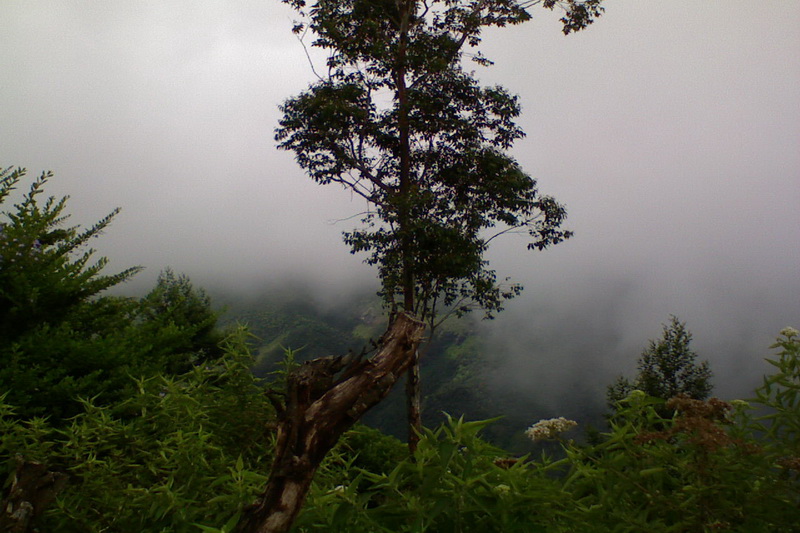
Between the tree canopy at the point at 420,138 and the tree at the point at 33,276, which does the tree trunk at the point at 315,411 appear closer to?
the tree at the point at 33,276

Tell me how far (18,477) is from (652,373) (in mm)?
29277

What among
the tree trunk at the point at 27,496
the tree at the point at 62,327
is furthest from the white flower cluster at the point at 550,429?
the tree at the point at 62,327

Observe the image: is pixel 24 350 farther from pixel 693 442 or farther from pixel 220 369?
pixel 693 442

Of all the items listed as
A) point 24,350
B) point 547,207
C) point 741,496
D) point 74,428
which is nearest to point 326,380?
point 741,496

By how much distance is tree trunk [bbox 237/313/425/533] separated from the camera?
1.18 m

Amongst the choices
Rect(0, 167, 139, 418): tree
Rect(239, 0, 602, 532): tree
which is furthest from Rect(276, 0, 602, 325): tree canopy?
Rect(0, 167, 139, 418): tree

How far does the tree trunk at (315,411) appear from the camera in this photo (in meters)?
1.18

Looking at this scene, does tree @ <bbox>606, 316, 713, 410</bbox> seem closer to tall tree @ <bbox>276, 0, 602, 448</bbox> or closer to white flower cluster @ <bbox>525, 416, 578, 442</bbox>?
tall tree @ <bbox>276, 0, 602, 448</bbox>

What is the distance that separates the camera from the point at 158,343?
569 cm

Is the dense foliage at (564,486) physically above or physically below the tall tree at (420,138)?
below

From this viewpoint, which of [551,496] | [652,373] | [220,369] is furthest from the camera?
[652,373]

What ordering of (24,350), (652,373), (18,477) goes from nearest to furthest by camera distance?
1. (18,477)
2. (24,350)
3. (652,373)

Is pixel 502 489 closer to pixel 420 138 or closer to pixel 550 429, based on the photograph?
pixel 550 429

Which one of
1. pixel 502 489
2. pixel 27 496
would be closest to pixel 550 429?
pixel 502 489
